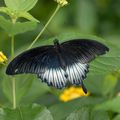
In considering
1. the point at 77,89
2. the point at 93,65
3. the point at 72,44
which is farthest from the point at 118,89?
the point at 72,44

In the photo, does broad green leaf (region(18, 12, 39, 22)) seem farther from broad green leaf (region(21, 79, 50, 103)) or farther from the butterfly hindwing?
broad green leaf (region(21, 79, 50, 103))

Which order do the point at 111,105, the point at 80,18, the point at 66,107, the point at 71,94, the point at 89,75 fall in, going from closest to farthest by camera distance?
the point at 111,105, the point at 89,75, the point at 66,107, the point at 71,94, the point at 80,18

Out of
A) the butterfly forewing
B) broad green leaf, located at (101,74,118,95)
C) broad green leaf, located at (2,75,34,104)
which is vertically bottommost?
broad green leaf, located at (101,74,118,95)

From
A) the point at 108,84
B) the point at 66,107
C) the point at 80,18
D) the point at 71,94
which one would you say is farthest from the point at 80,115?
the point at 80,18

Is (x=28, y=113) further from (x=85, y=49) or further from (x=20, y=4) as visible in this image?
(x=20, y=4)

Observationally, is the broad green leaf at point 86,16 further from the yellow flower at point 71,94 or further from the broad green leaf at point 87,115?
the broad green leaf at point 87,115

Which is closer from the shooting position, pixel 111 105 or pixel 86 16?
pixel 111 105

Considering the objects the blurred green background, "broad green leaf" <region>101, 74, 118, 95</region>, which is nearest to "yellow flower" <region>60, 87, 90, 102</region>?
"broad green leaf" <region>101, 74, 118, 95</region>

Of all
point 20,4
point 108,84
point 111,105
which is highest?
point 20,4
